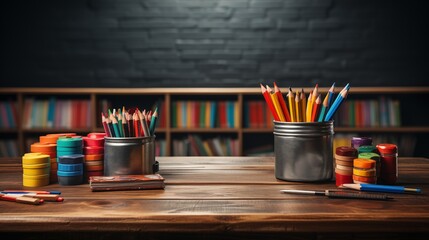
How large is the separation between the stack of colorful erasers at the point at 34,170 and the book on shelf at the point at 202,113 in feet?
8.60

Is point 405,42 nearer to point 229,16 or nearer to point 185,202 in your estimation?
point 229,16

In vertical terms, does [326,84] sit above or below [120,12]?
below

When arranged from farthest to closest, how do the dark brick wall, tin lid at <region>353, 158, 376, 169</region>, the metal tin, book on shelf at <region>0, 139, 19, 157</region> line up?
the dark brick wall → book on shelf at <region>0, 139, 19, 157</region> → the metal tin → tin lid at <region>353, 158, 376, 169</region>

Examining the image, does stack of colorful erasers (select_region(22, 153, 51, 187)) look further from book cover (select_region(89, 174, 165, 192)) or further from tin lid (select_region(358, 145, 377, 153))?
tin lid (select_region(358, 145, 377, 153))

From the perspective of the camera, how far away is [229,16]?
4363 millimetres

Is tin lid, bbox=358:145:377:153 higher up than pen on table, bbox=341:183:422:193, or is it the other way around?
tin lid, bbox=358:145:377:153

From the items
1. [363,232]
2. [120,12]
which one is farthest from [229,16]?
[363,232]

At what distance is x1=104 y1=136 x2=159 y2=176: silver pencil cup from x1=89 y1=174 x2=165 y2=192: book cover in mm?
64

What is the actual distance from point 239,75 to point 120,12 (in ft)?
4.17

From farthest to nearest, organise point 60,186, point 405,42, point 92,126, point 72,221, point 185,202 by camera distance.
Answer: point 405,42 < point 92,126 < point 60,186 < point 185,202 < point 72,221

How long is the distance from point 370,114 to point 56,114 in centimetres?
270

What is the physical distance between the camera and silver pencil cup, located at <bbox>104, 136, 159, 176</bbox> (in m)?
1.37

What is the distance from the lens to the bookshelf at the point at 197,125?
12.7 feet

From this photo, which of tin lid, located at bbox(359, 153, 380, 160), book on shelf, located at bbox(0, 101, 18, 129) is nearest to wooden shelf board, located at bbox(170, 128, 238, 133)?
book on shelf, located at bbox(0, 101, 18, 129)
